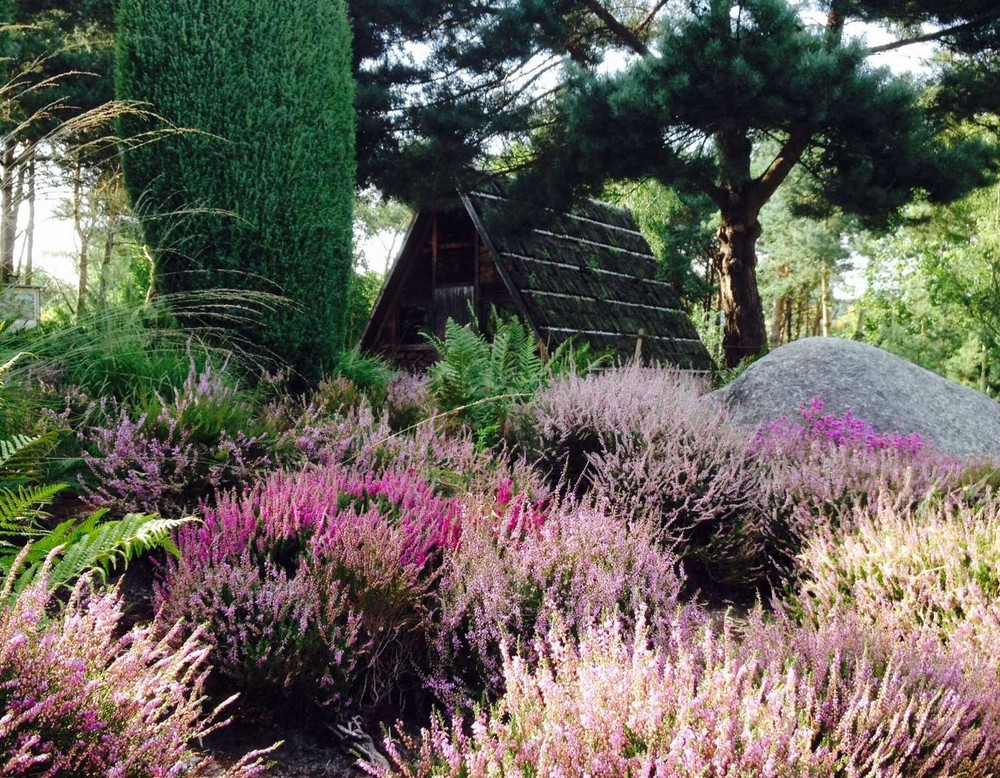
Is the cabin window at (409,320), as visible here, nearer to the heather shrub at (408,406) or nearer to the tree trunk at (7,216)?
the heather shrub at (408,406)

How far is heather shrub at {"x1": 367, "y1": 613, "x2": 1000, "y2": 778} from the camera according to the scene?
6.15ft

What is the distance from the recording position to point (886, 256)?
24.9 m

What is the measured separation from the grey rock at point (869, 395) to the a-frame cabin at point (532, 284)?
179 inches

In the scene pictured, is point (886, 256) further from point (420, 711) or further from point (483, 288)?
point (420, 711)

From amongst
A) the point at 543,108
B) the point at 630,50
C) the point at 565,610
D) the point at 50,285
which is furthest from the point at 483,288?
the point at 565,610

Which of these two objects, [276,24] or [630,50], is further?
[630,50]

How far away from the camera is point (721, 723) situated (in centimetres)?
189

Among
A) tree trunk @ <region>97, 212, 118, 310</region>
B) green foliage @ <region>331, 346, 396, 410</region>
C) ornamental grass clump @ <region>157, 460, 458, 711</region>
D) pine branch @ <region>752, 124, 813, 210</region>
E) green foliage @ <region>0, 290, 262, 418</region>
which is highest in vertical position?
pine branch @ <region>752, 124, 813, 210</region>

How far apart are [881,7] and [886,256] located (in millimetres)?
14469

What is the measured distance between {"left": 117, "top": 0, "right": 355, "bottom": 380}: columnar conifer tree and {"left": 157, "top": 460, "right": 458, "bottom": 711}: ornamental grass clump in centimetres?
408

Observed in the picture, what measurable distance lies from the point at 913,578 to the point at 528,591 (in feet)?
5.18

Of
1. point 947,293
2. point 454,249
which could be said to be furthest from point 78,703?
point 947,293

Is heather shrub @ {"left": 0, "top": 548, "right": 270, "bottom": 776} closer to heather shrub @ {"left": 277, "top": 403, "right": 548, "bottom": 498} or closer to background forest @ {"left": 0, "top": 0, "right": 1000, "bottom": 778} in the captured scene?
background forest @ {"left": 0, "top": 0, "right": 1000, "bottom": 778}

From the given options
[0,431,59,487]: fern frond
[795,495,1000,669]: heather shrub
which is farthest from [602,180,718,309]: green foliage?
[0,431,59,487]: fern frond
